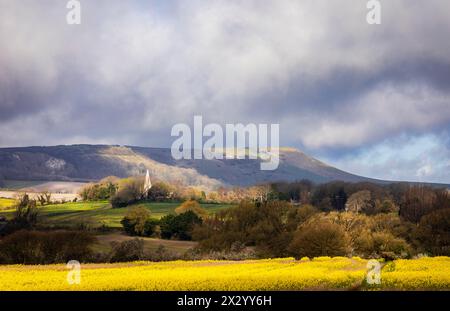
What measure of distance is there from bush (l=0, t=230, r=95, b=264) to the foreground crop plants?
12424mm

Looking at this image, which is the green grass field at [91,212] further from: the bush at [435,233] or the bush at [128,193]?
the bush at [435,233]

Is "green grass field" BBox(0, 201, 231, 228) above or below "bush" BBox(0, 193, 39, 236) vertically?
below

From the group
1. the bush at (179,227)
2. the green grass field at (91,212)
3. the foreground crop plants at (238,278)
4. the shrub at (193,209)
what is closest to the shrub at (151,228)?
the bush at (179,227)

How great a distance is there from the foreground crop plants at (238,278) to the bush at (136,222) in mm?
61069

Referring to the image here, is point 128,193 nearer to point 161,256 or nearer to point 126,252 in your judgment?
point 161,256

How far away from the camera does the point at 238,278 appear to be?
34.5m

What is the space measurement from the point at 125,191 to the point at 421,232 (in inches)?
3733

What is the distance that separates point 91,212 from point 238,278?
388ft

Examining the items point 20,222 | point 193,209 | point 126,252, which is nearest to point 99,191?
point 193,209

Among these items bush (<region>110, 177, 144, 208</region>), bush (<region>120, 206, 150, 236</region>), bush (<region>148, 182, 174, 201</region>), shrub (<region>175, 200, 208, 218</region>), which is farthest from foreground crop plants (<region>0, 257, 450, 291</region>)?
bush (<region>148, 182, 174, 201</region>)

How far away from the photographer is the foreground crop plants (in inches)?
1281

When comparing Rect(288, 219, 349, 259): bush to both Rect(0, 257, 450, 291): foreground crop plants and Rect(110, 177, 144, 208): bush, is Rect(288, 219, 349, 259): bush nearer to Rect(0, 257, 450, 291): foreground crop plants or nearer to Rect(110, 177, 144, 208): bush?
Rect(0, 257, 450, 291): foreground crop plants
